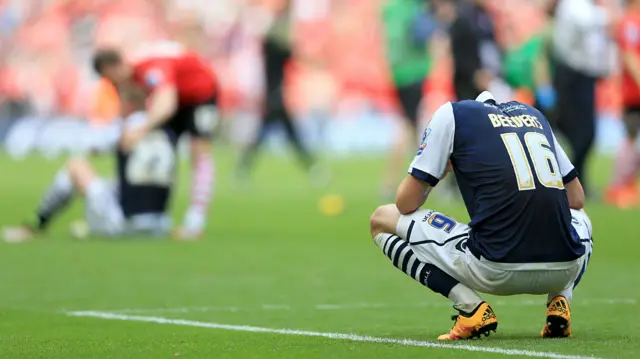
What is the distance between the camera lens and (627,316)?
26.7ft

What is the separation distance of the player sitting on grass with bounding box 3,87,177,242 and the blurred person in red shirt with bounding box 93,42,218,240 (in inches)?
5.8

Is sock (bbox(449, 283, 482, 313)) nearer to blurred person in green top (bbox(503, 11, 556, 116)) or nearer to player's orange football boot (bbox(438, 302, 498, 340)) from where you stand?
player's orange football boot (bbox(438, 302, 498, 340))

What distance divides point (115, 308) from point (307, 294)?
4.67 ft

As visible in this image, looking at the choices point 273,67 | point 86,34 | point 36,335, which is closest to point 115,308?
point 36,335

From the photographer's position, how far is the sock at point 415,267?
7.08 metres

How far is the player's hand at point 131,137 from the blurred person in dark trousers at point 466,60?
17.0 ft

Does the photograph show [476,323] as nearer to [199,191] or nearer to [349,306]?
[349,306]

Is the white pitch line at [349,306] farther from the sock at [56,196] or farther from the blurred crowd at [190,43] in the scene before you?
the blurred crowd at [190,43]

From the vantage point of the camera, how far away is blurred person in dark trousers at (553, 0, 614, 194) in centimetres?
A: 1725

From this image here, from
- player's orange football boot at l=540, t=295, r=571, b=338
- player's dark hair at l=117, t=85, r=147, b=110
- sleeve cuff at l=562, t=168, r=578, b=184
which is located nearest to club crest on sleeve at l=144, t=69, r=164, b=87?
player's dark hair at l=117, t=85, r=147, b=110

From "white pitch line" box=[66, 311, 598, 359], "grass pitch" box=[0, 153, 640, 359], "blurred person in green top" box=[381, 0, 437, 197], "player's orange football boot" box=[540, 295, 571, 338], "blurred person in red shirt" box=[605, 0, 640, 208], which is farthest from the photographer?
"blurred person in green top" box=[381, 0, 437, 197]

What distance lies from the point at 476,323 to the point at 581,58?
36.0ft

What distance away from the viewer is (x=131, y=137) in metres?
13.7

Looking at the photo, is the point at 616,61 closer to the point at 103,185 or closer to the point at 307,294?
the point at 103,185
